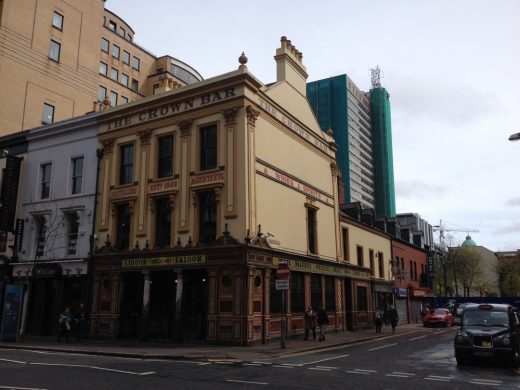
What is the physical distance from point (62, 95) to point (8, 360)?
30.0 m

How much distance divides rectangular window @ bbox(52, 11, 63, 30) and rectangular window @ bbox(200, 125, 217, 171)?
2517 centimetres

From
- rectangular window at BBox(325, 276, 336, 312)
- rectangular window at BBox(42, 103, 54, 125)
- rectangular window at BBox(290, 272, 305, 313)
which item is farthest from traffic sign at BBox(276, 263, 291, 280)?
rectangular window at BBox(42, 103, 54, 125)

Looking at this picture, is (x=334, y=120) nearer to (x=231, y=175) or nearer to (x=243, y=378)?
(x=231, y=175)

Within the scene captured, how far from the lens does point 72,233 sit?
88.4ft

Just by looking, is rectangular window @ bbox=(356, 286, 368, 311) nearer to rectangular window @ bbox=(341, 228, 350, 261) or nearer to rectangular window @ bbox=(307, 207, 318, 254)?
rectangular window @ bbox=(341, 228, 350, 261)

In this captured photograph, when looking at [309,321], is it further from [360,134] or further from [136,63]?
[360,134]

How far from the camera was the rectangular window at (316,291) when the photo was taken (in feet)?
87.5

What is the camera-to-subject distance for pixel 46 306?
27156 mm

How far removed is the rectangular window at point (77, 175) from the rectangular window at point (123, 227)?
3664mm

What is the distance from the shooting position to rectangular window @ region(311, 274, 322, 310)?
2668 centimetres

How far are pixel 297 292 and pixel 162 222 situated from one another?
8.09 meters

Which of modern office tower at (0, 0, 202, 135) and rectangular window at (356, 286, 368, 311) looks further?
modern office tower at (0, 0, 202, 135)

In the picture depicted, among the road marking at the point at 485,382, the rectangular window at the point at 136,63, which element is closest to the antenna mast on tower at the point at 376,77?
the rectangular window at the point at 136,63

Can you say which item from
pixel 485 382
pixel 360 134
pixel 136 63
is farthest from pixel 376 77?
pixel 485 382
